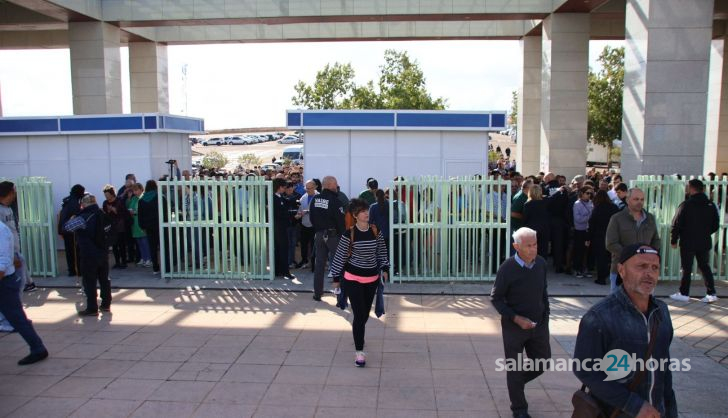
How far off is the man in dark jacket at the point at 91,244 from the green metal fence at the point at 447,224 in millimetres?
4407

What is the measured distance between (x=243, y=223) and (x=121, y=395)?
484 centimetres

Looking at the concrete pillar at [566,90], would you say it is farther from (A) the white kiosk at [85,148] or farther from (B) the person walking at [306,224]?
(A) the white kiosk at [85,148]

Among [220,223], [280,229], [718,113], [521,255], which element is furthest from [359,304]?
[718,113]

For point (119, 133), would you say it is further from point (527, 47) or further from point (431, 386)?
point (527, 47)

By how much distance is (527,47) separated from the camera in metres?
25.1

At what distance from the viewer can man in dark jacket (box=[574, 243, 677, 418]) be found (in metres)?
3.13

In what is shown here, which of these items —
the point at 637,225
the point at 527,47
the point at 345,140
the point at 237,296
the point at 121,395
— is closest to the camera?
the point at 121,395

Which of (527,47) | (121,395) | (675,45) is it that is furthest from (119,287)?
(527,47)

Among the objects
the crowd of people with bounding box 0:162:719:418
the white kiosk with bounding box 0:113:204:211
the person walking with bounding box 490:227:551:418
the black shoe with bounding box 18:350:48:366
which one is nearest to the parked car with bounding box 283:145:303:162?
the crowd of people with bounding box 0:162:719:418

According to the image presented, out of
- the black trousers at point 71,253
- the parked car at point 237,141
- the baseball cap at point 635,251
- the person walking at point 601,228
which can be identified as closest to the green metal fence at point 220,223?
the black trousers at point 71,253

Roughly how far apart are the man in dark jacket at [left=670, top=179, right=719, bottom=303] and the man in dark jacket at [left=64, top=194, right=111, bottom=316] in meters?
8.17

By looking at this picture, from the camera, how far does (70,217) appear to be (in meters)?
9.55

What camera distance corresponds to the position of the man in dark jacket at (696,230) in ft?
28.9

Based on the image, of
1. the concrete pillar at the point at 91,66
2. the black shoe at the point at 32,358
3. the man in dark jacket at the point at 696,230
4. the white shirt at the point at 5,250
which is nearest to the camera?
the white shirt at the point at 5,250
